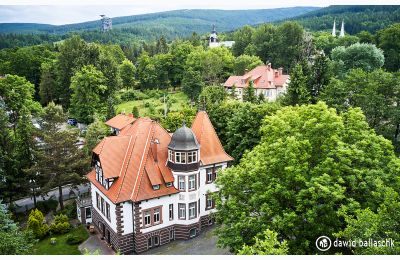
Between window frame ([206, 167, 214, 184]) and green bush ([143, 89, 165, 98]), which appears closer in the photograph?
window frame ([206, 167, 214, 184])

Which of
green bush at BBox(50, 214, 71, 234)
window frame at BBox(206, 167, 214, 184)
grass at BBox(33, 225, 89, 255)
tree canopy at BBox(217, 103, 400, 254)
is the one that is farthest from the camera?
green bush at BBox(50, 214, 71, 234)

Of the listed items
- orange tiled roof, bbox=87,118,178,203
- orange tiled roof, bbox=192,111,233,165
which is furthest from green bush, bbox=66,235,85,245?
orange tiled roof, bbox=192,111,233,165

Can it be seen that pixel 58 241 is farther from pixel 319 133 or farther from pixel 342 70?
pixel 342 70

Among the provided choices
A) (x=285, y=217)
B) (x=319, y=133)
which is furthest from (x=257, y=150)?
(x=285, y=217)

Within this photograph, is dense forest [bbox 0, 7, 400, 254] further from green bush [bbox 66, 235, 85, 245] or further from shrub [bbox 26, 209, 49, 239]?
green bush [bbox 66, 235, 85, 245]

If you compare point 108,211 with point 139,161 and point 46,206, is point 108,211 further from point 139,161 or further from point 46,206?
point 46,206

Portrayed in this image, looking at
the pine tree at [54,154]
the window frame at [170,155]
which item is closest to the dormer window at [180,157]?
the window frame at [170,155]

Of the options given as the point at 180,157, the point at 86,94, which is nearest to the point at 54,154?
the point at 180,157
